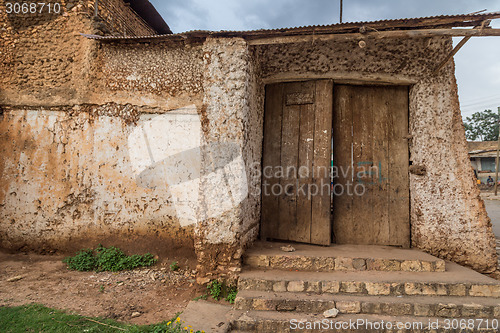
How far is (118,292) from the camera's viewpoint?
10.7 ft

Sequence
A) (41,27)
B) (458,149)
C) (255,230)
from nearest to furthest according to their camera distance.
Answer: (458,149) < (255,230) < (41,27)

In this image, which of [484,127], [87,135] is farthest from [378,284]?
[484,127]

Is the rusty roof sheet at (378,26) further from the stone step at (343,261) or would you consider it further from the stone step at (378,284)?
the stone step at (378,284)

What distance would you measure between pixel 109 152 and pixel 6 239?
218cm

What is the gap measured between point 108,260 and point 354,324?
3276 mm

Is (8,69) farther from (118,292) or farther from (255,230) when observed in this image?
(255,230)

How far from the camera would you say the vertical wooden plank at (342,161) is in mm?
3924

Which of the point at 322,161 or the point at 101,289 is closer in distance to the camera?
the point at 101,289

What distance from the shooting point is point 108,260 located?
394 centimetres

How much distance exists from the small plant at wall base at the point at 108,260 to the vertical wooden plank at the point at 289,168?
1.93m

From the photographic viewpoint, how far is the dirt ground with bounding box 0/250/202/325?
2.89m

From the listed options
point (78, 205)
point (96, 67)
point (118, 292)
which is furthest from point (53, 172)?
point (118, 292)

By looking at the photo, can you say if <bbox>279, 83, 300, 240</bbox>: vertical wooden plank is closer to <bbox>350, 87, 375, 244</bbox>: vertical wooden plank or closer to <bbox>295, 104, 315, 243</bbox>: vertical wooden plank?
<bbox>295, 104, 315, 243</bbox>: vertical wooden plank

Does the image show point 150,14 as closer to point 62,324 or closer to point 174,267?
point 174,267
